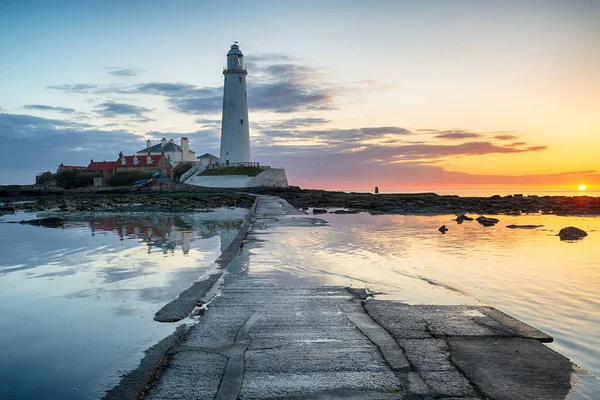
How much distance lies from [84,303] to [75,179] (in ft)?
225

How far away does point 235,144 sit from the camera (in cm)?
5438

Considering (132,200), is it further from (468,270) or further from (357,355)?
(357,355)

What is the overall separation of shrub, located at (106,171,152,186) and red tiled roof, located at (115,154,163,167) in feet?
7.76

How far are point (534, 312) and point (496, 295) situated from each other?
1041 millimetres

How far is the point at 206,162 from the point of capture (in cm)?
6250

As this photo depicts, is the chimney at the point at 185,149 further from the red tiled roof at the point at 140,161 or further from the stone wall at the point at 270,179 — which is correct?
the stone wall at the point at 270,179

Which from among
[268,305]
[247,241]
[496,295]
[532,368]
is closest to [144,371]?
[268,305]

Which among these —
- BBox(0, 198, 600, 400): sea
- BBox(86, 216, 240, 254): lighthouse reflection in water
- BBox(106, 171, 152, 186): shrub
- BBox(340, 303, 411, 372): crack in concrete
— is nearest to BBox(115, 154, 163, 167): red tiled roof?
BBox(106, 171, 152, 186): shrub

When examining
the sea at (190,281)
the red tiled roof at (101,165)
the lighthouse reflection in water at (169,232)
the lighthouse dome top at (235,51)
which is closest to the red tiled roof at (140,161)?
the red tiled roof at (101,165)

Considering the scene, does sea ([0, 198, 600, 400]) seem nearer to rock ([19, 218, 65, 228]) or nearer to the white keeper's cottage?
rock ([19, 218, 65, 228])

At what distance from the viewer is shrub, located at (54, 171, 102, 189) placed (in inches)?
2675

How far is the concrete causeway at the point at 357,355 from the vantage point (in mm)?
3475

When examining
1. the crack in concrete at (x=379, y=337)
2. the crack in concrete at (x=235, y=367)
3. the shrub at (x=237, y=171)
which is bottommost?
the crack in concrete at (x=235, y=367)

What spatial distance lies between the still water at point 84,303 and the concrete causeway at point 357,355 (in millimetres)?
754
